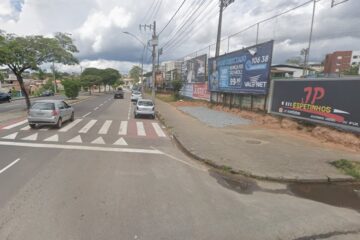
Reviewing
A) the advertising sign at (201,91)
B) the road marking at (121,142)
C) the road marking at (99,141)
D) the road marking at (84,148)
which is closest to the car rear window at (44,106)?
the road marking at (84,148)

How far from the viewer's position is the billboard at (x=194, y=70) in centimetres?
3012

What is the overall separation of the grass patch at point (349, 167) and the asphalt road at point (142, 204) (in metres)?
2.21

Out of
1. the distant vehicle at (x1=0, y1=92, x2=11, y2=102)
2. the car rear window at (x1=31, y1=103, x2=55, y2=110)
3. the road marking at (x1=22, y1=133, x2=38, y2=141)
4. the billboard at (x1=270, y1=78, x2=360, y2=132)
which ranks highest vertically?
the billboard at (x1=270, y1=78, x2=360, y2=132)

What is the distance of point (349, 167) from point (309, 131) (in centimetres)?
531

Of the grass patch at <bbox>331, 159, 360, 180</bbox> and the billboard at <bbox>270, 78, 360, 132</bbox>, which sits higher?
the billboard at <bbox>270, 78, 360, 132</bbox>

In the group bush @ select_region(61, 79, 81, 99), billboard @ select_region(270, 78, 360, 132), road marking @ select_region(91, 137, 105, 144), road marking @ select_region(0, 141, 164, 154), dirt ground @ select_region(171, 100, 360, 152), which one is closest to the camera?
road marking @ select_region(0, 141, 164, 154)

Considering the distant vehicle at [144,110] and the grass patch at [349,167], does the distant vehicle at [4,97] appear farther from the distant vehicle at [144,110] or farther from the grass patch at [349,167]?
the grass patch at [349,167]

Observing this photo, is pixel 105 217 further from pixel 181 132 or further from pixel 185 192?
pixel 181 132

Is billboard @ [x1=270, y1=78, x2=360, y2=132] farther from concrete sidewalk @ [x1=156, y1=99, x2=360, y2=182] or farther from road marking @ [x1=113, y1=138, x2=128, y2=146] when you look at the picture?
road marking @ [x1=113, y1=138, x2=128, y2=146]

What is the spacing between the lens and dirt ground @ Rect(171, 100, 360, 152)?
32.3ft

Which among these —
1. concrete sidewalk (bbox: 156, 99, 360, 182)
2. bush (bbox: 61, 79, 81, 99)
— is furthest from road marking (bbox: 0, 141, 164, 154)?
bush (bbox: 61, 79, 81, 99)

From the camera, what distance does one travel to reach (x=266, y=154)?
8.54 metres

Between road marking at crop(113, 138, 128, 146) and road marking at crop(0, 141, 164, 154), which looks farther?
road marking at crop(113, 138, 128, 146)

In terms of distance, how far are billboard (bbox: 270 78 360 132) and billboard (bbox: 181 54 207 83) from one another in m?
15.8
